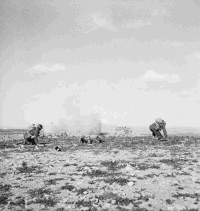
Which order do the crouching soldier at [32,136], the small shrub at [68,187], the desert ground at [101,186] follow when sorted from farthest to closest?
the crouching soldier at [32,136] → the small shrub at [68,187] → the desert ground at [101,186]

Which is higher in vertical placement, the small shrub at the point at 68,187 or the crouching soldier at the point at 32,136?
the crouching soldier at the point at 32,136

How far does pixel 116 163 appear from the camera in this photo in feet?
47.1

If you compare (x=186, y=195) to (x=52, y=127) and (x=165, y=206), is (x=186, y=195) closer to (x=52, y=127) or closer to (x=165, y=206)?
(x=165, y=206)

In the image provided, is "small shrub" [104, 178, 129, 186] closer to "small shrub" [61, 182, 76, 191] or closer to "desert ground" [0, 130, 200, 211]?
"desert ground" [0, 130, 200, 211]

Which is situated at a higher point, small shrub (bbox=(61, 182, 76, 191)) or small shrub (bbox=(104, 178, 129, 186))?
small shrub (bbox=(104, 178, 129, 186))

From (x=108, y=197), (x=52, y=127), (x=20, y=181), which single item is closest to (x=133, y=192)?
(x=108, y=197)

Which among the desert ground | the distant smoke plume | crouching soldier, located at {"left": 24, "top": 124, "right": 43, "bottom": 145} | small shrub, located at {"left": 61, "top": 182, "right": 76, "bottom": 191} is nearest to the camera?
the desert ground

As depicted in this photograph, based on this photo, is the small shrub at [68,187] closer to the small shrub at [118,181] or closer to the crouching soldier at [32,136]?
the small shrub at [118,181]

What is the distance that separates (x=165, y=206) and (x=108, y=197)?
191 cm

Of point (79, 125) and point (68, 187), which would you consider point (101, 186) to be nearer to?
point (68, 187)

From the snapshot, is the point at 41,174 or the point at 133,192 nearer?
the point at 133,192

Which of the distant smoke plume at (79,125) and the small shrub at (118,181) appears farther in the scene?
the distant smoke plume at (79,125)

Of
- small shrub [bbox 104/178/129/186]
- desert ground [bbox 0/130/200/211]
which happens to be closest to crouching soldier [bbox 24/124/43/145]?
desert ground [bbox 0/130/200/211]

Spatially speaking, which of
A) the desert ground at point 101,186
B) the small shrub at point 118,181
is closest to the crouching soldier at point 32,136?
the desert ground at point 101,186
